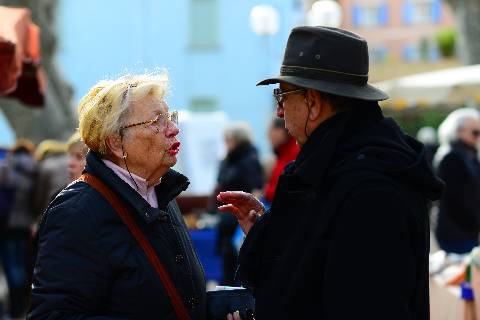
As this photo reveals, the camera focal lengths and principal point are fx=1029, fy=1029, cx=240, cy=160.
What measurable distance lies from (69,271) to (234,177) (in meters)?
6.63

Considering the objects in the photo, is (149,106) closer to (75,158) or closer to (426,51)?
(75,158)

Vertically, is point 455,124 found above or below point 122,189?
below

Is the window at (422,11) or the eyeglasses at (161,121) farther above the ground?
the eyeglasses at (161,121)

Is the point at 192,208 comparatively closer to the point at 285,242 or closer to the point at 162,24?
the point at 285,242

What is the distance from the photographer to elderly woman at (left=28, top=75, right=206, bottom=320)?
310cm

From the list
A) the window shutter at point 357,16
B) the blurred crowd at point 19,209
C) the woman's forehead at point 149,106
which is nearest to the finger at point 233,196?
the woman's forehead at point 149,106

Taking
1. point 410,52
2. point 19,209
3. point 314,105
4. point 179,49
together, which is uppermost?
point 314,105

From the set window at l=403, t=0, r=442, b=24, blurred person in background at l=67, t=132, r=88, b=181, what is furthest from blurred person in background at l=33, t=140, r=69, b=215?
window at l=403, t=0, r=442, b=24

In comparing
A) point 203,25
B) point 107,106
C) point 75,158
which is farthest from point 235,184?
point 203,25

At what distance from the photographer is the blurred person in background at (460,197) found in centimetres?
833

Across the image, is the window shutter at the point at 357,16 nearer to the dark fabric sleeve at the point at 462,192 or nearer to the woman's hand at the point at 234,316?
the dark fabric sleeve at the point at 462,192

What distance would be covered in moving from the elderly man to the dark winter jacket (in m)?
5.49

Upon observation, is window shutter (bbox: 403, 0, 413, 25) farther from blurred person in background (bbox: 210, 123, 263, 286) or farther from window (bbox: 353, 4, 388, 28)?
blurred person in background (bbox: 210, 123, 263, 286)

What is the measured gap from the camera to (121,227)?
3209 millimetres
